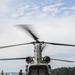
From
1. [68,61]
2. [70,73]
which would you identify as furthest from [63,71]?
[68,61]

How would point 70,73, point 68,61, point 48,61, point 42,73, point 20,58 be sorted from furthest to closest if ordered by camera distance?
1. point 70,73
2. point 68,61
3. point 20,58
4. point 48,61
5. point 42,73

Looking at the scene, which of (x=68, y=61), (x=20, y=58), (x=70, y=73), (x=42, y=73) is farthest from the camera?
(x=70, y=73)

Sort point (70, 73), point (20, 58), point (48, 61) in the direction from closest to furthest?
point (48, 61), point (20, 58), point (70, 73)

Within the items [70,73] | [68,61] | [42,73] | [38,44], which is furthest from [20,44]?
[70,73]

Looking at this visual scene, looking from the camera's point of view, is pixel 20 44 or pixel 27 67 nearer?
pixel 27 67

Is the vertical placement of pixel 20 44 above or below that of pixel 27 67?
above

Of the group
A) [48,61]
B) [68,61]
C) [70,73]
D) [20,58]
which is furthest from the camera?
[70,73]

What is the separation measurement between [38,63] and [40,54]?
649mm

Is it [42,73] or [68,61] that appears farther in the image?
[68,61]

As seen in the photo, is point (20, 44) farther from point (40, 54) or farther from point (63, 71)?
point (63, 71)

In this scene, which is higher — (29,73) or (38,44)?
(38,44)

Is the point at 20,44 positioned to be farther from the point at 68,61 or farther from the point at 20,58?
the point at 68,61

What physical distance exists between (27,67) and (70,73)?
5302 inches

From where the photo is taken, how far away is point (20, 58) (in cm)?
2492
